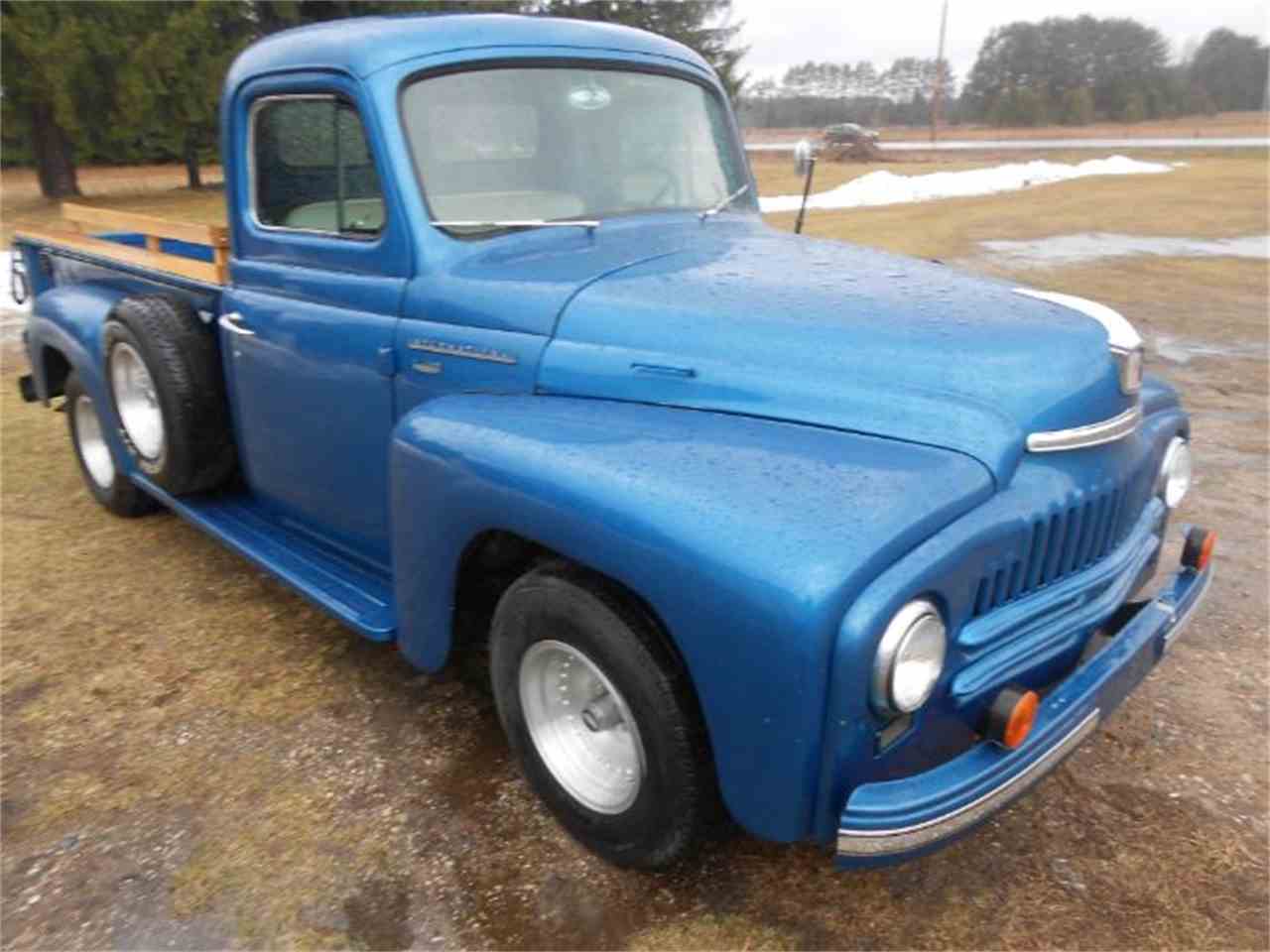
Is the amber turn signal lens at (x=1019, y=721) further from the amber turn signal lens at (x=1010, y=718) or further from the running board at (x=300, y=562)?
the running board at (x=300, y=562)

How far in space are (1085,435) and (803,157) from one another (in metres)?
2.09

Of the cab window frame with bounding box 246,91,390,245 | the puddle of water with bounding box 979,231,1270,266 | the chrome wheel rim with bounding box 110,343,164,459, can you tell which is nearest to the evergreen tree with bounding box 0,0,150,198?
the puddle of water with bounding box 979,231,1270,266

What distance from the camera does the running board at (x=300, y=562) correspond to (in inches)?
115

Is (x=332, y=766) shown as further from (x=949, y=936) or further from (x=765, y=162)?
(x=765, y=162)

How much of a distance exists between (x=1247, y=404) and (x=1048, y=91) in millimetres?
57705

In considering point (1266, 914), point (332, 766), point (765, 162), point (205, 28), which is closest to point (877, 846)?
point (1266, 914)

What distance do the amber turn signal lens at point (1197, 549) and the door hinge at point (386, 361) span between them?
2.28 metres

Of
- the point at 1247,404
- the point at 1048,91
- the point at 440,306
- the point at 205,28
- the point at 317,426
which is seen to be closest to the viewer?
the point at 440,306

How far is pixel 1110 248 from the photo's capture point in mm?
Result: 12898

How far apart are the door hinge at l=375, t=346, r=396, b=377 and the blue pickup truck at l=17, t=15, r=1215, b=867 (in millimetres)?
34

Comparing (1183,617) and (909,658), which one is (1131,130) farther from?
(909,658)

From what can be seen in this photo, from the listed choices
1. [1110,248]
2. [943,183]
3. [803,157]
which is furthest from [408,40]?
[943,183]

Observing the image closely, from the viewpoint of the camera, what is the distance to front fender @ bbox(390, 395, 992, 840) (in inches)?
70.4

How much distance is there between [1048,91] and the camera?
56.1 metres
